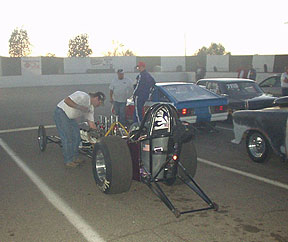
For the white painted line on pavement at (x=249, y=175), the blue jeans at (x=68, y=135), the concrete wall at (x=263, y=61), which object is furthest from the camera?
the concrete wall at (x=263, y=61)

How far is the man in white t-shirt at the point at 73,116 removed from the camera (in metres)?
6.95

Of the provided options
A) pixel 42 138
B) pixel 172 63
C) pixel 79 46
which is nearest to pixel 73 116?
pixel 42 138

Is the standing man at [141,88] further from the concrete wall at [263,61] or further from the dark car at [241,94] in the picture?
the concrete wall at [263,61]

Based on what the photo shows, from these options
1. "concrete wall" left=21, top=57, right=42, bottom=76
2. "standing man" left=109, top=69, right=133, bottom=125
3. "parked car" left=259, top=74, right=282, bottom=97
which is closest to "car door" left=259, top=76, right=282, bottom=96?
"parked car" left=259, top=74, right=282, bottom=97

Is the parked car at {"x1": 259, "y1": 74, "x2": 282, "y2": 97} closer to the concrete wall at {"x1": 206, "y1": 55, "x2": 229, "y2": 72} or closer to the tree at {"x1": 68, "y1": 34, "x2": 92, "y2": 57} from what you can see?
the concrete wall at {"x1": 206, "y1": 55, "x2": 229, "y2": 72}

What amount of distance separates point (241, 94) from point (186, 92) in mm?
1872

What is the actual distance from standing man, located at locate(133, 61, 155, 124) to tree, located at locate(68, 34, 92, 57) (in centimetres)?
7396

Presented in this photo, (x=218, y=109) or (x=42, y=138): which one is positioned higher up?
(x=218, y=109)

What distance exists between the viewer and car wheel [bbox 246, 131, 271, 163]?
7.18 meters

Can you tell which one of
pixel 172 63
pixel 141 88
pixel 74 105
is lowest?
pixel 74 105

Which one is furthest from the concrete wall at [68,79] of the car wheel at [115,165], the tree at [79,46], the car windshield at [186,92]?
the tree at [79,46]

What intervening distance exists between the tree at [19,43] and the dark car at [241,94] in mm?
75197

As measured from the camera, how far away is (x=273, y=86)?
1466 cm

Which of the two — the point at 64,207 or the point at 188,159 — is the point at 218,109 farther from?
the point at 64,207
